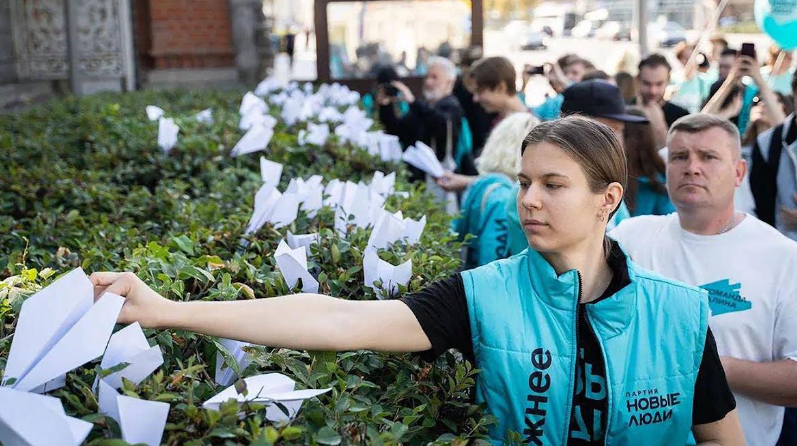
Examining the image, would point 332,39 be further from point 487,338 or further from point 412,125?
point 487,338

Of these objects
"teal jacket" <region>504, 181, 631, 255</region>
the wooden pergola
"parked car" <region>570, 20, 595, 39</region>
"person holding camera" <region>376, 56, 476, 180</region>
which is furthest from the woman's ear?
"parked car" <region>570, 20, 595, 39</region>

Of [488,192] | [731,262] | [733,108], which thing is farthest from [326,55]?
[731,262]

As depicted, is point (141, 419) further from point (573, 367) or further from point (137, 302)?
point (573, 367)

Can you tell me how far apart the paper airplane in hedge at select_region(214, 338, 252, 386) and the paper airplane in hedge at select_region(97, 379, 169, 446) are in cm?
31

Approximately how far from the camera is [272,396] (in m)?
1.84

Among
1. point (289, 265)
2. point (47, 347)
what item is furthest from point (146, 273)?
point (47, 347)

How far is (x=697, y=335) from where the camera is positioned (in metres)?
2.36

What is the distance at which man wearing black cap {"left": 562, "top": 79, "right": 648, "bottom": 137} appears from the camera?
441 centimetres

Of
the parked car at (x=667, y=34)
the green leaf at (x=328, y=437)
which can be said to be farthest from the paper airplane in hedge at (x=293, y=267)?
the parked car at (x=667, y=34)

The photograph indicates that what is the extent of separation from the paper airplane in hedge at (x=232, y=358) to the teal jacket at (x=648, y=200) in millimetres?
2980

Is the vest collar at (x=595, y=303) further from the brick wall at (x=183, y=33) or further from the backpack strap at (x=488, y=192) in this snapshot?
the brick wall at (x=183, y=33)

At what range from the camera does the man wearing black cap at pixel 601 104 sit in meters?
4.41

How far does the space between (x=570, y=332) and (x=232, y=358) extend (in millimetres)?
776

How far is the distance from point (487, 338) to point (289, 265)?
0.62 metres
